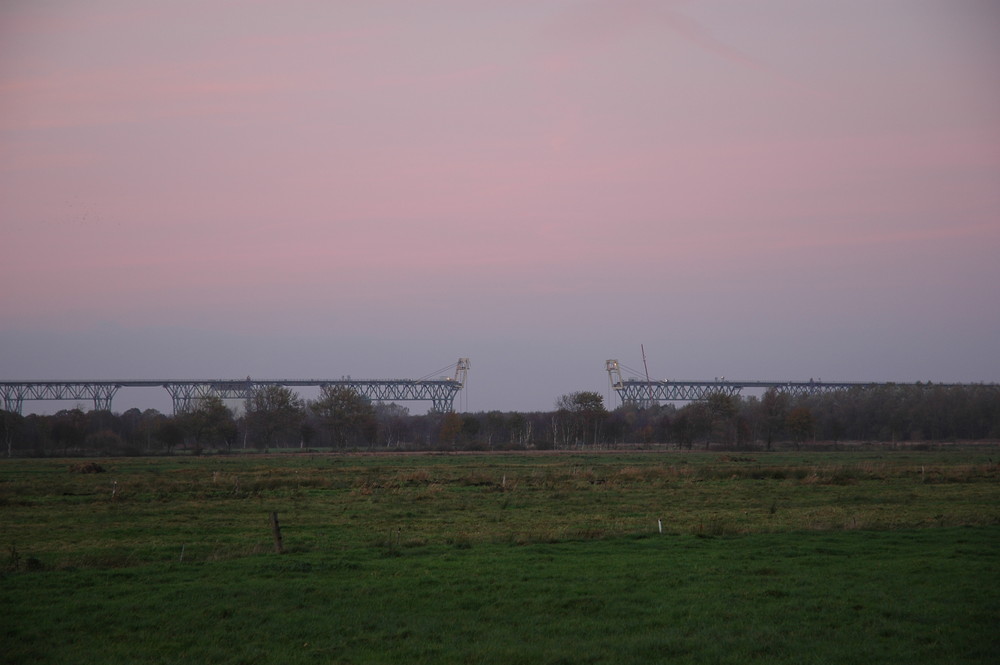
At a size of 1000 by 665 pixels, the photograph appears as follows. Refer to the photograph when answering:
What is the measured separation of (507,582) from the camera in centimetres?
1770

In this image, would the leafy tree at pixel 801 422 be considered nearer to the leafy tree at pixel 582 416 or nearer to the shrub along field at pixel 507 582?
the leafy tree at pixel 582 416

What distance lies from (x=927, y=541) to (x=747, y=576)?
731 centimetres

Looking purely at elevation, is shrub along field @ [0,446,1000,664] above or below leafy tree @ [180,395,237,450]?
below

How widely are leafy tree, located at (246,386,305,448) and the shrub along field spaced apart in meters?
95.4

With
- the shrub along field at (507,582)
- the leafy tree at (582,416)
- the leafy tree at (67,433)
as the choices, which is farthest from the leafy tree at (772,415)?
the leafy tree at (67,433)

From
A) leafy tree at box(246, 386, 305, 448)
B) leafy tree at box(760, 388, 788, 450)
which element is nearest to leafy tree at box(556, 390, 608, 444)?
leafy tree at box(760, 388, 788, 450)

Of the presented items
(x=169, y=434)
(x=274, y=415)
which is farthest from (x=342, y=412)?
(x=169, y=434)

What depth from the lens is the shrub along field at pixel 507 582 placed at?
13273mm

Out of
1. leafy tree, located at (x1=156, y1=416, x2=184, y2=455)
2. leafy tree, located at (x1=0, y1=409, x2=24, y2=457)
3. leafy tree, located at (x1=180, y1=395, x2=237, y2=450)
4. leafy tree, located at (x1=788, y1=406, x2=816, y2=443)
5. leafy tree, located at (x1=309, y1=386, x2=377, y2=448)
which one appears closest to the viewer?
leafy tree, located at (x1=156, y1=416, x2=184, y2=455)

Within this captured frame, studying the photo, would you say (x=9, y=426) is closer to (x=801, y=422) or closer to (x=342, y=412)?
(x=342, y=412)

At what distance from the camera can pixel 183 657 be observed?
13.0 meters

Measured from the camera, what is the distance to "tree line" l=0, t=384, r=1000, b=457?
11481 centimetres

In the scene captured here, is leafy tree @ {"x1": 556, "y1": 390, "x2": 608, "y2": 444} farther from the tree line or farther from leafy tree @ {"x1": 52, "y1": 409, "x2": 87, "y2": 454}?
leafy tree @ {"x1": 52, "y1": 409, "x2": 87, "y2": 454}

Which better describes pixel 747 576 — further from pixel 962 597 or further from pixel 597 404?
pixel 597 404
